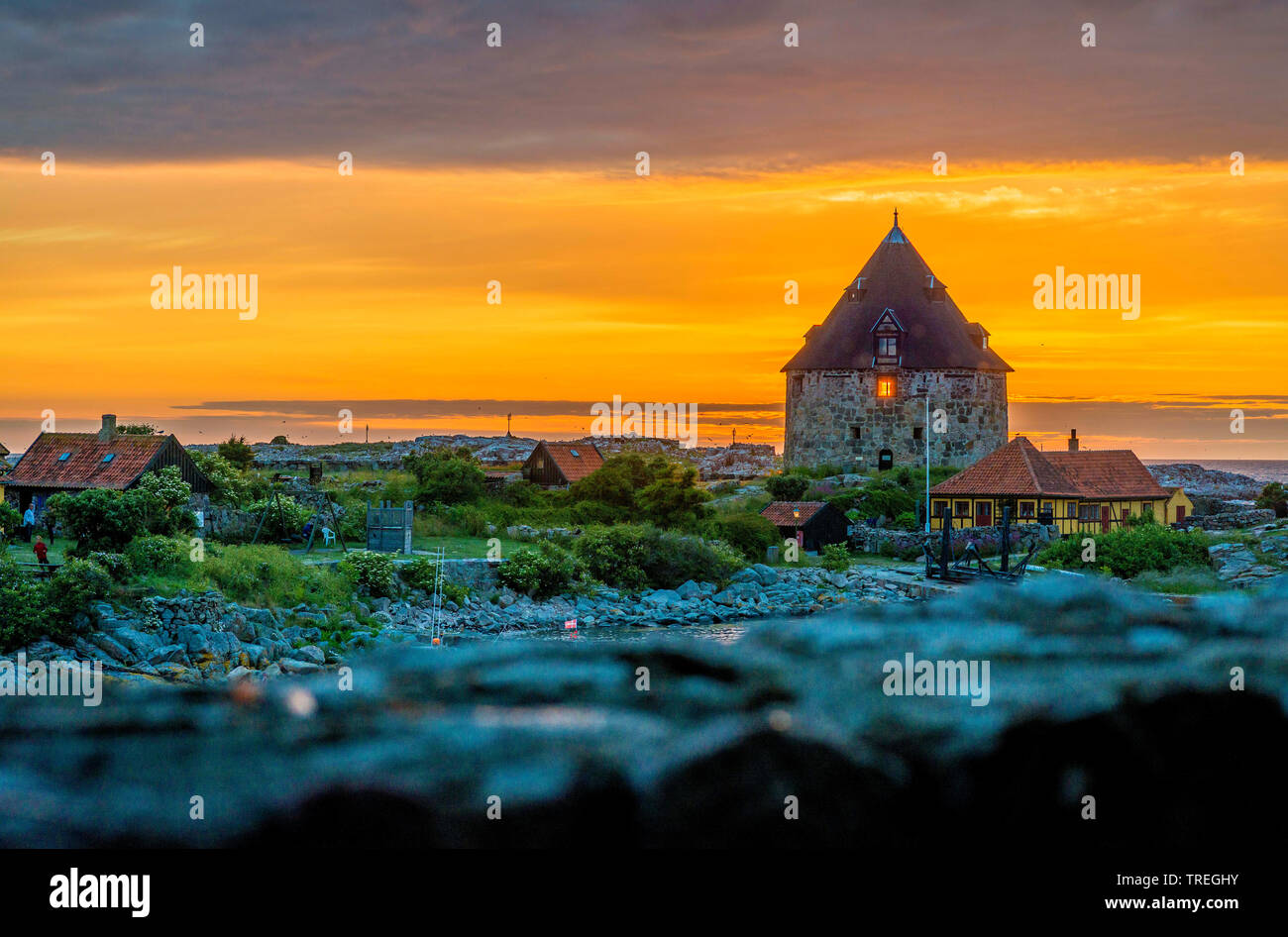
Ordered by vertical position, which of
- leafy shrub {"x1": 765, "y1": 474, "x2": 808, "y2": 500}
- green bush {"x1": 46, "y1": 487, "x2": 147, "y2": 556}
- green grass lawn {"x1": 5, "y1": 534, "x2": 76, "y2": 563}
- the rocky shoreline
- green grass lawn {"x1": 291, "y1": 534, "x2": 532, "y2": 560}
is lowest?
the rocky shoreline

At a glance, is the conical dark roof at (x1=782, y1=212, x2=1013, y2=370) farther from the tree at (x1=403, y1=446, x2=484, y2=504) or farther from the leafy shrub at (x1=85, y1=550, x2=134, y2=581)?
the leafy shrub at (x1=85, y1=550, x2=134, y2=581)

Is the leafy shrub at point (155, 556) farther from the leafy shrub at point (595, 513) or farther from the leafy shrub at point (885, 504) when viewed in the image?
the leafy shrub at point (885, 504)

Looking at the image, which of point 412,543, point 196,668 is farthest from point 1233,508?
point 196,668

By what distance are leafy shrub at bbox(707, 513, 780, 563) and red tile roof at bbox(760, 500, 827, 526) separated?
3.34 feet

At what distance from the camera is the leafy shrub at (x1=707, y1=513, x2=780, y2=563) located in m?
47.2

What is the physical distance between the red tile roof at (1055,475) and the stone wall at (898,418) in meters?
9.76

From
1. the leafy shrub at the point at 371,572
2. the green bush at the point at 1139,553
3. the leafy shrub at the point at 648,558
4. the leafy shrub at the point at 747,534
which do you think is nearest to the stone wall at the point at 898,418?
the leafy shrub at the point at 747,534

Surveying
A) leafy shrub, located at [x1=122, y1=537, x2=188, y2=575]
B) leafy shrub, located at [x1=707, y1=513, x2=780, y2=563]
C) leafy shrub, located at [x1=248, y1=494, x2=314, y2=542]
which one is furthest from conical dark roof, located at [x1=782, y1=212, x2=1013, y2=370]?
leafy shrub, located at [x1=122, y1=537, x2=188, y2=575]

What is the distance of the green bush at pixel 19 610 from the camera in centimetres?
2627

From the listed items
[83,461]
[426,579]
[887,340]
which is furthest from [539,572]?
[887,340]

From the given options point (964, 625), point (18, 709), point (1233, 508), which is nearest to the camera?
point (18, 709)

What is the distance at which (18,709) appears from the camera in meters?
5.14
